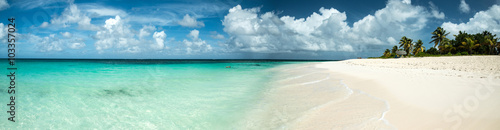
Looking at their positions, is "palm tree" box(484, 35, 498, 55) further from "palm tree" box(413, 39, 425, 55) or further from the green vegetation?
"palm tree" box(413, 39, 425, 55)

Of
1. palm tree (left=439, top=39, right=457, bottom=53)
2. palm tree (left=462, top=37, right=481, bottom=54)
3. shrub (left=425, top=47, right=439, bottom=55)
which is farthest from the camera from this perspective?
shrub (left=425, top=47, right=439, bottom=55)

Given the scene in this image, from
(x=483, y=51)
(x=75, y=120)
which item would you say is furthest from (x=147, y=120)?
(x=483, y=51)

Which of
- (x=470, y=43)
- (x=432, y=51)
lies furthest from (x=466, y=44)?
(x=432, y=51)

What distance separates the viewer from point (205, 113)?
18.6 feet

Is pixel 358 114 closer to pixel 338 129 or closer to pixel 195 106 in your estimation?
pixel 338 129

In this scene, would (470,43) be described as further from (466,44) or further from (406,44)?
(406,44)

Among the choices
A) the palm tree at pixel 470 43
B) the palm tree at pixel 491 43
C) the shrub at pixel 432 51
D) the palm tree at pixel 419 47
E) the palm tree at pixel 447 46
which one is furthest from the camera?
the palm tree at pixel 419 47

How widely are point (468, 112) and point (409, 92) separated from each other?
2346 mm

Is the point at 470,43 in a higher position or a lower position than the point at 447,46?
higher

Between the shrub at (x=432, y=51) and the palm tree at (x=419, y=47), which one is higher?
the palm tree at (x=419, y=47)

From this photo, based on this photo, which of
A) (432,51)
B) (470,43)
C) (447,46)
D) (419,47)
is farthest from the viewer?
(419,47)

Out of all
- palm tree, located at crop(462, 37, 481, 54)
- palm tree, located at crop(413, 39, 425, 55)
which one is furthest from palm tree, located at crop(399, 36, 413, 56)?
palm tree, located at crop(462, 37, 481, 54)

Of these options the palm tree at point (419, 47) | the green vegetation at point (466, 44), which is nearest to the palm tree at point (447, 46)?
the green vegetation at point (466, 44)

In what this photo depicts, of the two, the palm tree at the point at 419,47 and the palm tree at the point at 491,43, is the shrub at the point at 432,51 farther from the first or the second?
the palm tree at the point at 491,43
